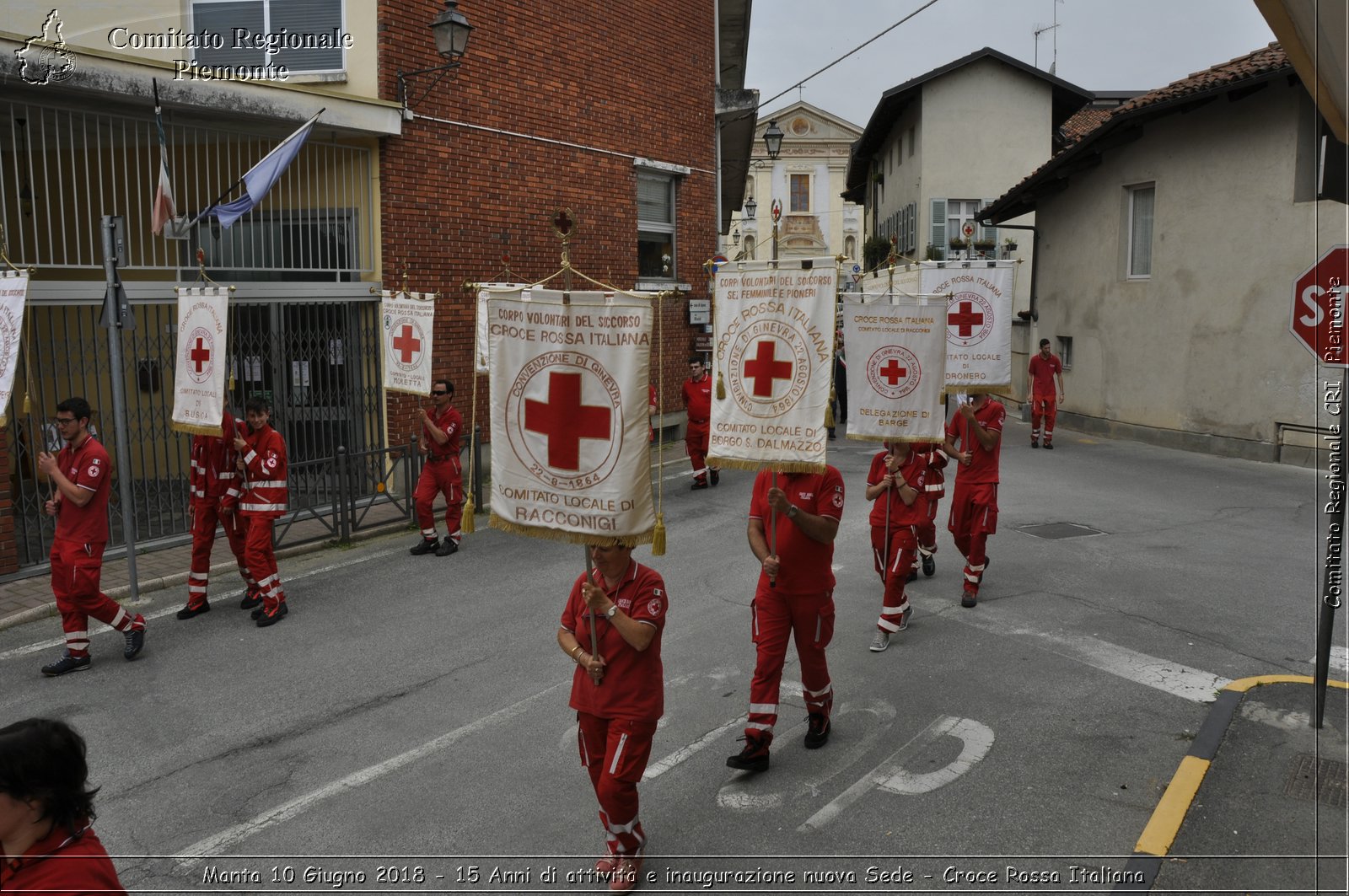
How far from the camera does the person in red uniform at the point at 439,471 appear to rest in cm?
1073

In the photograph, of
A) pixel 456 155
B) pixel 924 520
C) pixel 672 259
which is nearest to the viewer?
pixel 924 520

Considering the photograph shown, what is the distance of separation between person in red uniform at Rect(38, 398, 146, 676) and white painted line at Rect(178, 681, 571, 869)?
294 centimetres

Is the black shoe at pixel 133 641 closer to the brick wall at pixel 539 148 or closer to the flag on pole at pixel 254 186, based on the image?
the flag on pole at pixel 254 186

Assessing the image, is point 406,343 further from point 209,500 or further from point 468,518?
point 468,518

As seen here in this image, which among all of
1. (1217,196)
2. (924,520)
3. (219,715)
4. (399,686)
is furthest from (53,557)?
(1217,196)

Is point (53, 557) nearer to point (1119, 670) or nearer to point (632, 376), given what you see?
point (632, 376)

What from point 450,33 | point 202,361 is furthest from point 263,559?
point 450,33

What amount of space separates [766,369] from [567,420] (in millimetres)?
1591

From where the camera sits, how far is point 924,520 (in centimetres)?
812

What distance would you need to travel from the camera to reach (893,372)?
7.36 m

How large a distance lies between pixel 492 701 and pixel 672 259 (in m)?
13.3

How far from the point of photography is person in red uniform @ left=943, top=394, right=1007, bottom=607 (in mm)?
8609

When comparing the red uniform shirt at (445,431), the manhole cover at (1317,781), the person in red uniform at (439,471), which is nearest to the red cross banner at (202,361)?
the person in red uniform at (439,471)

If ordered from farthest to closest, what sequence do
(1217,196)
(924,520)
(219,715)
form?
(1217,196) < (924,520) < (219,715)
